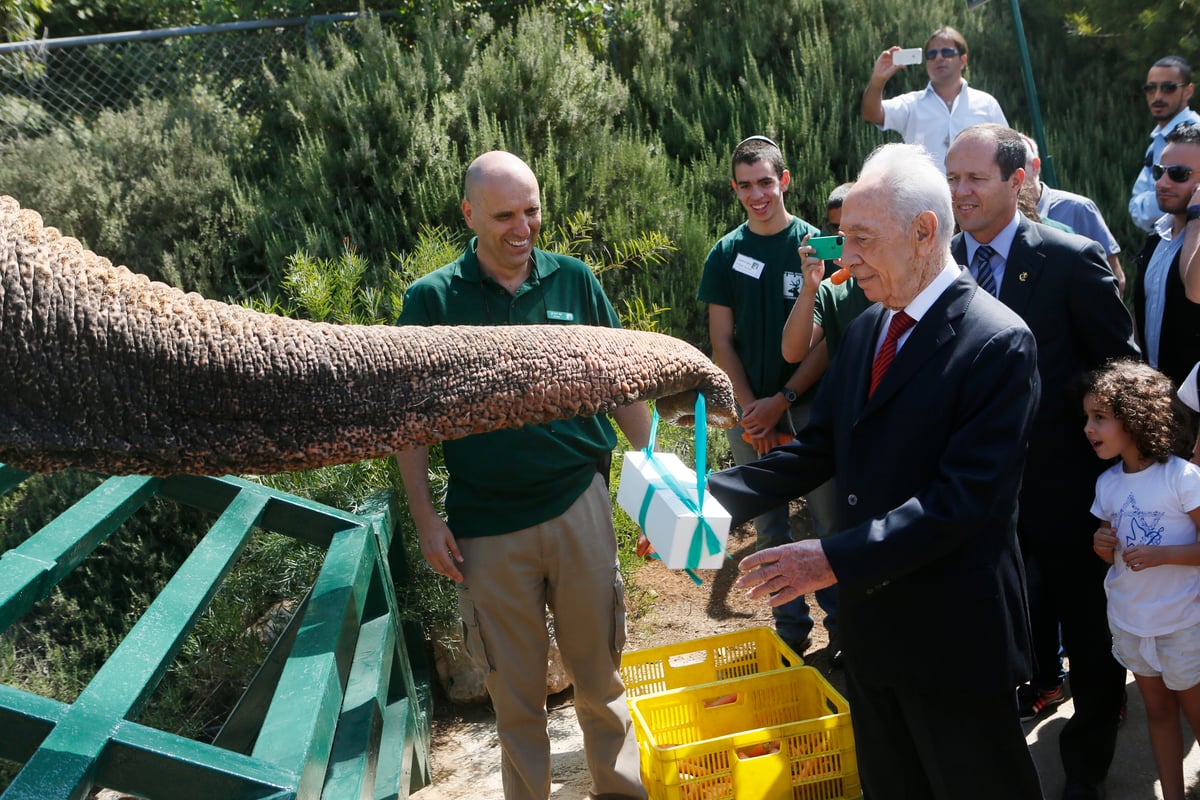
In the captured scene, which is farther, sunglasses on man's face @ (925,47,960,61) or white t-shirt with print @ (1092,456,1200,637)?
sunglasses on man's face @ (925,47,960,61)

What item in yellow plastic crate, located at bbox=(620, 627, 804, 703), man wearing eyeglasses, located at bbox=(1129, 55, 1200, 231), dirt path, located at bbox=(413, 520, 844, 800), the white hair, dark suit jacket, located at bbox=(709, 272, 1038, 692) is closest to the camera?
dark suit jacket, located at bbox=(709, 272, 1038, 692)

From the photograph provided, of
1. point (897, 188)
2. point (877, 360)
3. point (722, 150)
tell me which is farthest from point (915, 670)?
point (722, 150)

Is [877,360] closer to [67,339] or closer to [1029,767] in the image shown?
[1029,767]

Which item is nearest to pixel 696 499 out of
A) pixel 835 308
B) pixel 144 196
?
pixel 835 308

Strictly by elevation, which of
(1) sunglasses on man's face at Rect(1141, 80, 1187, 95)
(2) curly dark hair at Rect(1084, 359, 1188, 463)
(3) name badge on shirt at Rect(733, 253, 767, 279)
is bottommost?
(2) curly dark hair at Rect(1084, 359, 1188, 463)

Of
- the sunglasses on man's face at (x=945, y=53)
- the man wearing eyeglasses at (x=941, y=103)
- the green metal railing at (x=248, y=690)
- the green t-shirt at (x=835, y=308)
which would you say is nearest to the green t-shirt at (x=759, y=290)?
the green t-shirt at (x=835, y=308)

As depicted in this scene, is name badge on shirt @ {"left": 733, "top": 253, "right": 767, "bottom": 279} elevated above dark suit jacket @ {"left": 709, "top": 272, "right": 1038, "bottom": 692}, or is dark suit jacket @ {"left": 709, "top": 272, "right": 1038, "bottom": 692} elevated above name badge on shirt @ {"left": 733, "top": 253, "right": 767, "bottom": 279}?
name badge on shirt @ {"left": 733, "top": 253, "right": 767, "bottom": 279}

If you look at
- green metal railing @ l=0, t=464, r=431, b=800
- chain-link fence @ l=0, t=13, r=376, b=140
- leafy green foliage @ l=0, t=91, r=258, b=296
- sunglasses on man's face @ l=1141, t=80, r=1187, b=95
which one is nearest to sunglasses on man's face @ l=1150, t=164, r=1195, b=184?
sunglasses on man's face @ l=1141, t=80, r=1187, b=95

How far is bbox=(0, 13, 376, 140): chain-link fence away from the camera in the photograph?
888 cm

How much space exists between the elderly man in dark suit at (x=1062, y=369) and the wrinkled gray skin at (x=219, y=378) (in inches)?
88.5

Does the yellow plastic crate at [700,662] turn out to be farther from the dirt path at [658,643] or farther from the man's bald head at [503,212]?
the man's bald head at [503,212]

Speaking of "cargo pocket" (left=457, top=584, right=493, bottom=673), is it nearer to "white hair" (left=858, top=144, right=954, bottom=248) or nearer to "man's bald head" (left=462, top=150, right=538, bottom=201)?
"man's bald head" (left=462, top=150, right=538, bottom=201)

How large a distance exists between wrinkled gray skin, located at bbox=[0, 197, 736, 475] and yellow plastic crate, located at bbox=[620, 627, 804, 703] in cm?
272

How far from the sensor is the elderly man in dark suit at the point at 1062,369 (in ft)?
11.5
